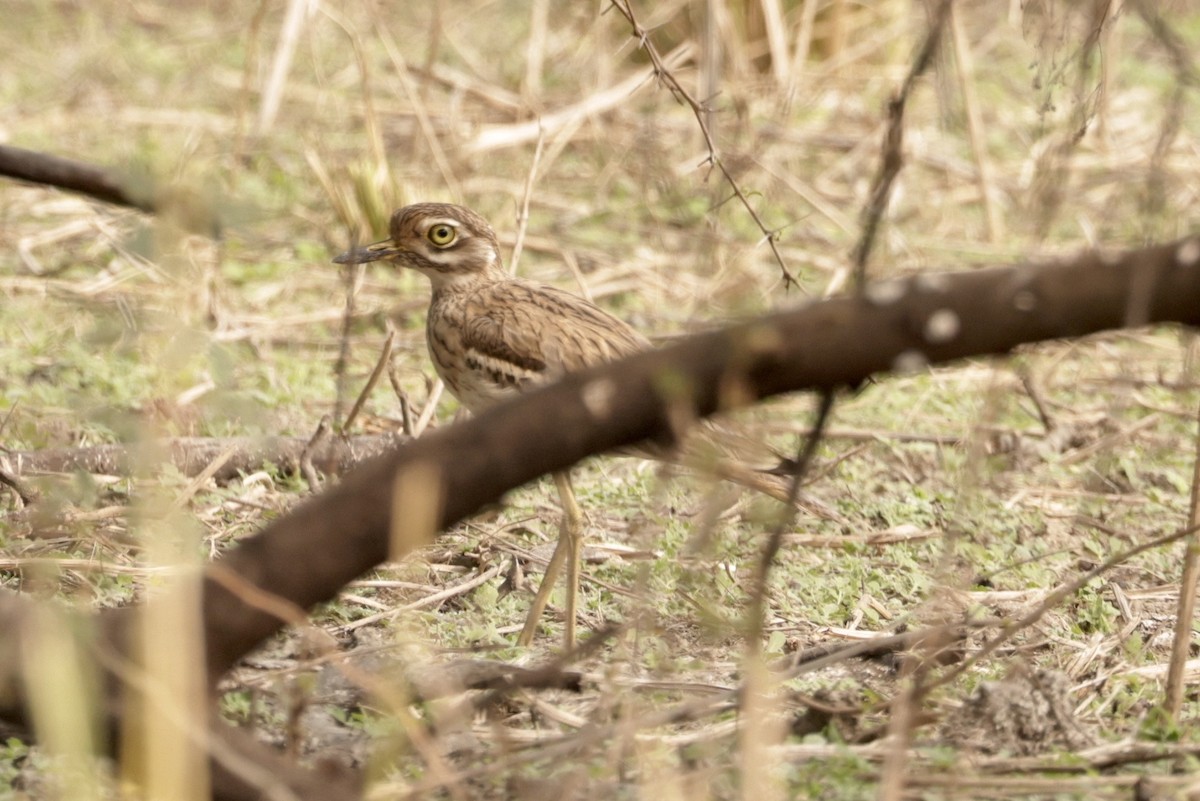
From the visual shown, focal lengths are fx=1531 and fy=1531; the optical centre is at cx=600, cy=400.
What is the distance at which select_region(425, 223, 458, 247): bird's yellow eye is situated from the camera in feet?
13.5

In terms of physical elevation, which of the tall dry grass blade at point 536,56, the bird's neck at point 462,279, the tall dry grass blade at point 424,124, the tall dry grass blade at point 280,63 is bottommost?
the bird's neck at point 462,279

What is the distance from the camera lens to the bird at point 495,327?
3623 millimetres

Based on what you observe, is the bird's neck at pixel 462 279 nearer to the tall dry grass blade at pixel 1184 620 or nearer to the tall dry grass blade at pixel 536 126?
the tall dry grass blade at pixel 1184 620

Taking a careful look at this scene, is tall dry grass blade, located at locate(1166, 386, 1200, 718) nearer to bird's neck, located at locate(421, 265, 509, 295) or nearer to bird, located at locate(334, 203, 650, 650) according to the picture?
bird, located at locate(334, 203, 650, 650)

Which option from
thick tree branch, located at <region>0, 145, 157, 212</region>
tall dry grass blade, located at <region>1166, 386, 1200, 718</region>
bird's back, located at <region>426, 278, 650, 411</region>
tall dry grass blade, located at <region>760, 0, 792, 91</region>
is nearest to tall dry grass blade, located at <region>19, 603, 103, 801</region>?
thick tree branch, located at <region>0, 145, 157, 212</region>

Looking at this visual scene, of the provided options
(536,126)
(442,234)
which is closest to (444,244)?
(442,234)

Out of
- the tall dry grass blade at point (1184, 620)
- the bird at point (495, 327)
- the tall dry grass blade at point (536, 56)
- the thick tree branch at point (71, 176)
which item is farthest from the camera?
the tall dry grass blade at point (536, 56)

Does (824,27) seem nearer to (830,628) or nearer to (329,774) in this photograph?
(830,628)

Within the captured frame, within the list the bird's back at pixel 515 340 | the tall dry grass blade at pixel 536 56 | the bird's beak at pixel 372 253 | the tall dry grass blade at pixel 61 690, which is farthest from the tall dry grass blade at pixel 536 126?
the tall dry grass blade at pixel 61 690

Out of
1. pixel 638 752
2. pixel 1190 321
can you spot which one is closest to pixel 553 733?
pixel 638 752

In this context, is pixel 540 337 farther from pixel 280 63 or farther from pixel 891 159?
pixel 280 63

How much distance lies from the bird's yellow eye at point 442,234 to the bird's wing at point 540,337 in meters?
0.26

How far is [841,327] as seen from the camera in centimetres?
200

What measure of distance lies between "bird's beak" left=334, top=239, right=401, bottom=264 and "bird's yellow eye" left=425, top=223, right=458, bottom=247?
12cm
